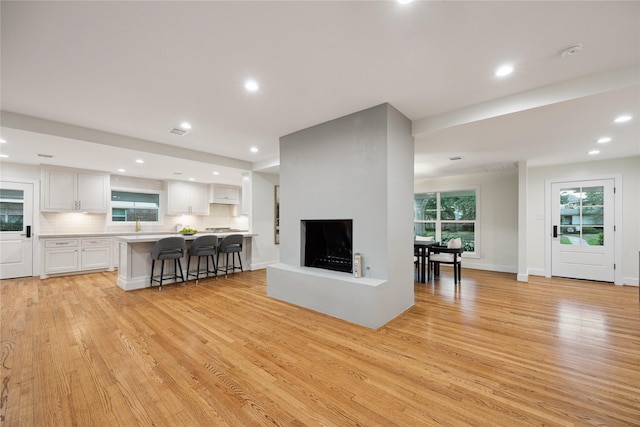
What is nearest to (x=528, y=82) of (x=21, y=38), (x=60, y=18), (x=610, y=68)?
(x=610, y=68)

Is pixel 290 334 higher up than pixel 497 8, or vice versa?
pixel 497 8

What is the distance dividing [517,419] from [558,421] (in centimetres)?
24

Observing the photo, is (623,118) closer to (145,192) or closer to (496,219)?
(496,219)

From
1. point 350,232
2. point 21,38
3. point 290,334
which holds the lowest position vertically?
point 290,334

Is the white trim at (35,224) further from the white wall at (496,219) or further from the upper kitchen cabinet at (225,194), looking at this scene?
the white wall at (496,219)

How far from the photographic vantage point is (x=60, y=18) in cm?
177

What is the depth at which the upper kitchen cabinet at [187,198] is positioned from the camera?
7.62 metres

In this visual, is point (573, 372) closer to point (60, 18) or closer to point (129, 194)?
point (60, 18)

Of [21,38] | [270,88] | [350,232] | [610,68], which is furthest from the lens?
[350,232]

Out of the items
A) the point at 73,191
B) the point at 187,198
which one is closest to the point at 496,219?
the point at 187,198

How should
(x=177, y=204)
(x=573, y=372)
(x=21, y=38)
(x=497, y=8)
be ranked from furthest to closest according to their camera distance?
1. (x=177, y=204)
2. (x=573, y=372)
3. (x=21, y=38)
4. (x=497, y=8)

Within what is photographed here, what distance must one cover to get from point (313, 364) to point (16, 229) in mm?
7343

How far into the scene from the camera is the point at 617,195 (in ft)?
16.3

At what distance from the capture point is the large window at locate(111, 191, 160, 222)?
6984 mm
